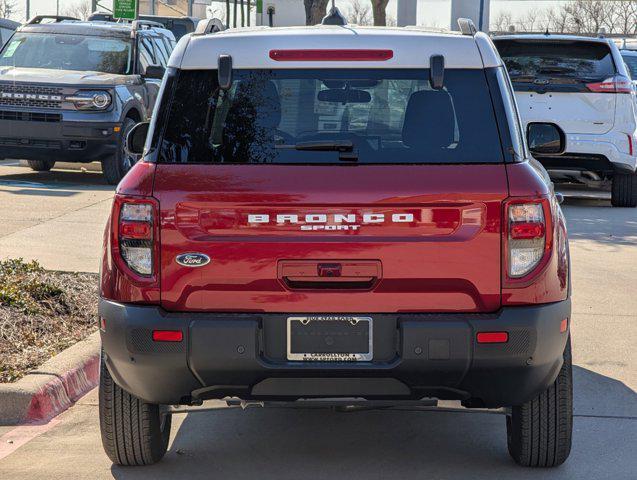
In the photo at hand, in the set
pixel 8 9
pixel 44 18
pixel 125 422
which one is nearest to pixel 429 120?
pixel 125 422

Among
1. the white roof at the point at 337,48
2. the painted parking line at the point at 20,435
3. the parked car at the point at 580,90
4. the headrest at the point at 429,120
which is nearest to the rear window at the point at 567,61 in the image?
Answer: the parked car at the point at 580,90

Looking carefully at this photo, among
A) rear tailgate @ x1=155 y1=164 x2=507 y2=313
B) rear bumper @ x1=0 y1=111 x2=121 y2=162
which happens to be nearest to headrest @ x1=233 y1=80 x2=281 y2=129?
rear tailgate @ x1=155 y1=164 x2=507 y2=313

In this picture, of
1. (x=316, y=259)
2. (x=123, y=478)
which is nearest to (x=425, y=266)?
(x=316, y=259)

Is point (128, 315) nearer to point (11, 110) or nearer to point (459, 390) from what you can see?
point (459, 390)

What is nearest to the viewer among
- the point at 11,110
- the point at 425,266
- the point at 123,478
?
the point at 425,266

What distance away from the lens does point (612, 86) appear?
14.4 metres

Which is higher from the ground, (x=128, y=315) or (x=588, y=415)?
(x=128, y=315)

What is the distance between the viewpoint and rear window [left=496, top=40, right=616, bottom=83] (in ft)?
47.5

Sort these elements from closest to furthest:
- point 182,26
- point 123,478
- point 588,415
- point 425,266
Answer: point 425,266
point 123,478
point 588,415
point 182,26

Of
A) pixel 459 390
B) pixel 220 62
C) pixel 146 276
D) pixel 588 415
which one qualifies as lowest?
pixel 588 415

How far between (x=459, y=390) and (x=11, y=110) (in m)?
12.7

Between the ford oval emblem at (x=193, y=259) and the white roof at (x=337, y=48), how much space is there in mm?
772

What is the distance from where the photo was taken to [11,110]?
54.4ft

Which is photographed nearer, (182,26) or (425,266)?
(425,266)
